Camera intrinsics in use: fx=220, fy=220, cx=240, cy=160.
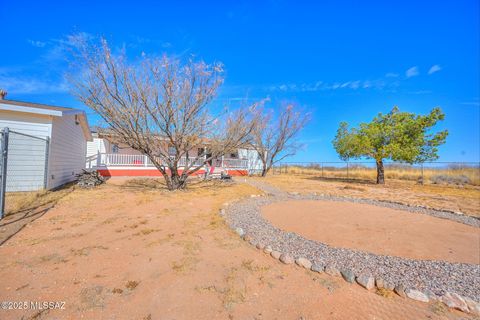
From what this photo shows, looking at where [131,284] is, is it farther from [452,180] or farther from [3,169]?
[452,180]

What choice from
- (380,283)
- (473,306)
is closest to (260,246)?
(380,283)

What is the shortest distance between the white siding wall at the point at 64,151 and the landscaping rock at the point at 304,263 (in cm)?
878

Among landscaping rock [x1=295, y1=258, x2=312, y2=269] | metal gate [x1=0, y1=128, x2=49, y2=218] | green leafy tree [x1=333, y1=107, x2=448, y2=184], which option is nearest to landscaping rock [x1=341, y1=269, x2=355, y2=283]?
landscaping rock [x1=295, y1=258, x2=312, y2=269]

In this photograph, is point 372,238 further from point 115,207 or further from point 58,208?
point 58,208

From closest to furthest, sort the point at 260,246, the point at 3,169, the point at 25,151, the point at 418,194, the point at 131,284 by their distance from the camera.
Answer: the point at 131,284 → the point at 260,246 → the point at 3,169 → the point at 25,151 → the point at 418,194

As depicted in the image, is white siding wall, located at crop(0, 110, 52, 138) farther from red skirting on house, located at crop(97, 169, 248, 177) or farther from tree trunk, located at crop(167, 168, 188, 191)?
red skirting on house, located at crop(97, 169, 248, 177)

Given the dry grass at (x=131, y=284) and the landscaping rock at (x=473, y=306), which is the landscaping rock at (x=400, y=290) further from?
the dry grass at (x=131, y=284)

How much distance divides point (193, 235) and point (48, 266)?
1.81m

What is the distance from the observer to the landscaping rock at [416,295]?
2.11 m

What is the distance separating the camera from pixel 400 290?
2203 millimetres

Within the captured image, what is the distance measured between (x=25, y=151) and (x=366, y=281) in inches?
376

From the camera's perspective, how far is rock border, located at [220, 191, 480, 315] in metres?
2.19

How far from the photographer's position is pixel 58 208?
5020 millimetres

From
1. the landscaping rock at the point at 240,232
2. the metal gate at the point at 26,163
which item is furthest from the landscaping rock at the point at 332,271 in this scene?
the metal gate at the point at 26,163
